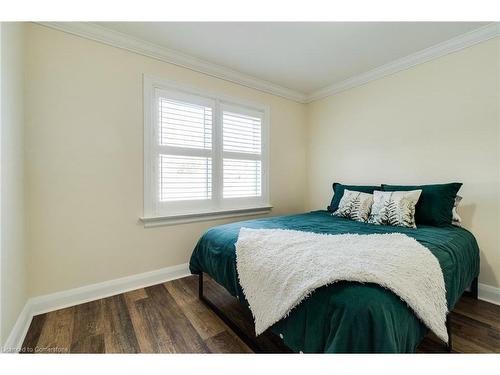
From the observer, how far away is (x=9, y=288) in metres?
1.36

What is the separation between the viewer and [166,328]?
1.58 metres

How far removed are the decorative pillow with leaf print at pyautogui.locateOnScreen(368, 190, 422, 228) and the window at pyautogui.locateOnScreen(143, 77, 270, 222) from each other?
1440mm

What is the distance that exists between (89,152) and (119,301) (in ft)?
4.41

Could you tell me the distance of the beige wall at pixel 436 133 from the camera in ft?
6.54

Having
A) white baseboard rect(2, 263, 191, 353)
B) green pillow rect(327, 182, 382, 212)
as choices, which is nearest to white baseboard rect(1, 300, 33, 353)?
white baseboard rect(2, 263, 191, 353)

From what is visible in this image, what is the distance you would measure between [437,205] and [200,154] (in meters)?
2.40

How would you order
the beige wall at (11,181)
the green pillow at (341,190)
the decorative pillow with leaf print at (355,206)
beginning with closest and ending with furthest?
the beige wall at (11,181)
the decorative pillow with leaf print at (355,206)
the green pillow at (341,190)

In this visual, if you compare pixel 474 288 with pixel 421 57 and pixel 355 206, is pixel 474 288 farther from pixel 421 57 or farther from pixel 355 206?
pixel 421 57

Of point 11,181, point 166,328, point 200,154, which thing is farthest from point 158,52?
point 166,328

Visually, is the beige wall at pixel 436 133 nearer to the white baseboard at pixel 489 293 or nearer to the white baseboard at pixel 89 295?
the white baseboard at pixel 489 293

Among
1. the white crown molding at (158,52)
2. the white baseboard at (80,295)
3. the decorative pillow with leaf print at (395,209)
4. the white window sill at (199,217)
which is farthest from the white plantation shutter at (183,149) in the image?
the decorative pillow with leaf print at (395,209)

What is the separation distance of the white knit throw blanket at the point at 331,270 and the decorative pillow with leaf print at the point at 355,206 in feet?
2.28

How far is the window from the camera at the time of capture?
2.30m
